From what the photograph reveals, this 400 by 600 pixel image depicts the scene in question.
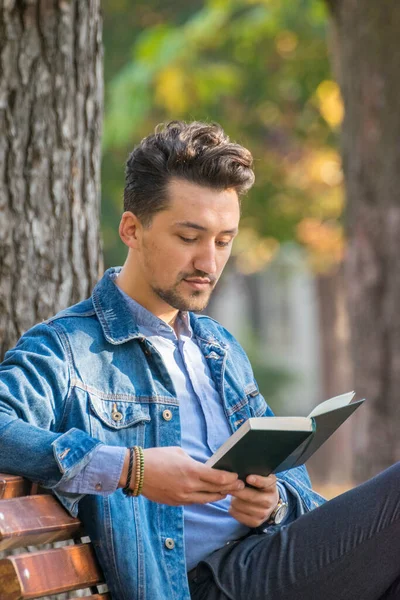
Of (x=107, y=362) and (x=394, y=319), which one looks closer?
(x=107, y=362)

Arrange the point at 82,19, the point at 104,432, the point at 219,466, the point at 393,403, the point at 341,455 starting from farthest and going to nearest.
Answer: the point at 341,455
the point at 393,403
the point at 82,19
the point at 104,432
the point at 219,466

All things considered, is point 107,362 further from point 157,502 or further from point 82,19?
point 82,19

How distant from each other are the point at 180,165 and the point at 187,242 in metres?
0.23

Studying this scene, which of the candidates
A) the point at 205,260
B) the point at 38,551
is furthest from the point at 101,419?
the point at 205,260

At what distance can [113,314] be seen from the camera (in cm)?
310

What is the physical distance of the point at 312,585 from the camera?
2.94 meters

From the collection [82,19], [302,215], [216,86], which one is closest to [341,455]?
[302,215]

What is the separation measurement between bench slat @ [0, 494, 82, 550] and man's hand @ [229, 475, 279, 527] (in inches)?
16.6

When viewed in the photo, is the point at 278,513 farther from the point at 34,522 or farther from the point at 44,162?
the point at 44,162

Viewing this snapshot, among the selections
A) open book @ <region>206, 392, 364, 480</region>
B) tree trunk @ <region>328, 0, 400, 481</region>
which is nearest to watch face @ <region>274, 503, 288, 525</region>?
open book @ <region>206, 392, 364, 480</region>

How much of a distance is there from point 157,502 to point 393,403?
15.6ft

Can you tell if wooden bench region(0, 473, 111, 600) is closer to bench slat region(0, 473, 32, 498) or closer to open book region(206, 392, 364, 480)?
bench slat region(0, 473, 32, 498)

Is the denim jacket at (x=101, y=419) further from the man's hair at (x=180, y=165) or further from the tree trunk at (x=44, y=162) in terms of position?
the tree trunk at (x=44, y=162)

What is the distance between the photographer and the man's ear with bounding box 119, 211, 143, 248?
10.4 feet
